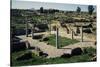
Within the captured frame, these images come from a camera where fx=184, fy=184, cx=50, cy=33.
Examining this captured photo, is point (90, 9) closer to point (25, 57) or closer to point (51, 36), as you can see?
point (51, 36)

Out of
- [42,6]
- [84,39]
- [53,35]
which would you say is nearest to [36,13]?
[42,6]

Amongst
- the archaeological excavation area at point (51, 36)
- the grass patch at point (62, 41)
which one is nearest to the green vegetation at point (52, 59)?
the archaeological excavation area at point (51, 36)

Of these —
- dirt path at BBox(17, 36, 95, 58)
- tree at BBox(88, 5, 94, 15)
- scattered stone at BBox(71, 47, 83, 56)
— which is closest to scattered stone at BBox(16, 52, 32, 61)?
dirt path at BBox(17, 36, 95, 58)

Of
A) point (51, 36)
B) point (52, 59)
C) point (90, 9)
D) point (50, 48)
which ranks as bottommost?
point (52, 59)

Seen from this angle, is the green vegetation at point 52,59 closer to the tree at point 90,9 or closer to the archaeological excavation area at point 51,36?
the archaeological excavation area at point 51,36

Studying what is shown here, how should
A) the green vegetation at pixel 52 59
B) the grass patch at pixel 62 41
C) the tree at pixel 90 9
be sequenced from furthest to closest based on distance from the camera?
the tree at pixel 90 9 → the grass patch at pixel 62 41 → the green vegetation at pixel 52 59

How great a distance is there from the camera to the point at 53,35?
82.4 inches

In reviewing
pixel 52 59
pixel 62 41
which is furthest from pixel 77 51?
pixel 52 59

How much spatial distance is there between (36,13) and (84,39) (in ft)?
2.16

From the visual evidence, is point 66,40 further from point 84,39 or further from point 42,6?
point 42,6

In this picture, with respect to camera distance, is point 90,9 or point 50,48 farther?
point 90,9

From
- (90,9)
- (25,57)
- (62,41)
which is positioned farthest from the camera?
(90,9)
